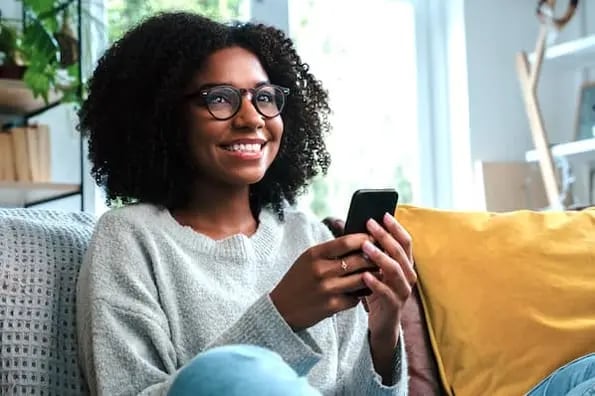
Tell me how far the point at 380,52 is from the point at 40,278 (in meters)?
1.76

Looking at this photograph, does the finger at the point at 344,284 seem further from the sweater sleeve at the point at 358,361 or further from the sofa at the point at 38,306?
the sofa at the point at 38,306

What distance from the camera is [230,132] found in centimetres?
113

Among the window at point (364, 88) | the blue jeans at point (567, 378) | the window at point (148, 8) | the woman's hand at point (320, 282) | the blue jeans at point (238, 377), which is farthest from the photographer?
the window at point (364, 88)

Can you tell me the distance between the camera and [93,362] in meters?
0.99

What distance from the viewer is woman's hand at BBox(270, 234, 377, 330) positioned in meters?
0.94

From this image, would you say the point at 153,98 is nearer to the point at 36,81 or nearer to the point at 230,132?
the point at 230,132

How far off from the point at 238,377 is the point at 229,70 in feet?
2.00

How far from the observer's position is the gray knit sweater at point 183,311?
3.12 ft

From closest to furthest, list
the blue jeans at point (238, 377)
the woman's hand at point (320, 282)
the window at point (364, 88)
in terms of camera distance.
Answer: the blue jeans at point (238, 377), the woman's hand at point (320, 282), the window at point (364, 88)

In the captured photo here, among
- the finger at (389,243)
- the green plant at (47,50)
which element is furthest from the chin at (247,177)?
the green plant at (47,50)

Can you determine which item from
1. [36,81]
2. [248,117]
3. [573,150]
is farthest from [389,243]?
[573,150]

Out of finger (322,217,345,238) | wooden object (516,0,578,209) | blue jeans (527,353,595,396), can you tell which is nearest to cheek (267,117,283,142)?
finger (322,217,345,238)

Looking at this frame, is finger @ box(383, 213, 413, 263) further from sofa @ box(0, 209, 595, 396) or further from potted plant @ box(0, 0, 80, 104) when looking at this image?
potted plant @ box(0, 0, 80, 104)

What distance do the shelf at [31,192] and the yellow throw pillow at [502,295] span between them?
933 mm
